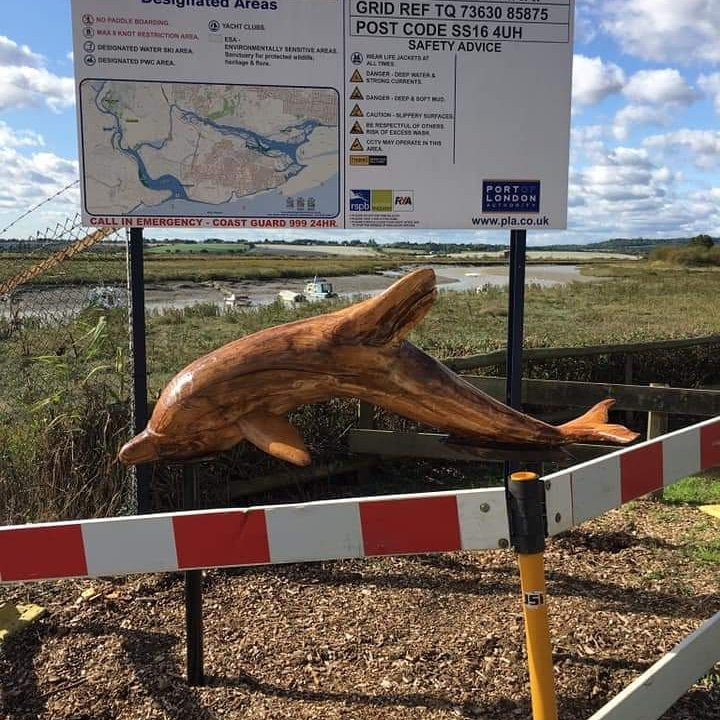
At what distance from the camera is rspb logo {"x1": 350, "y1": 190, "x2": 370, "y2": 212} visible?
409 cm

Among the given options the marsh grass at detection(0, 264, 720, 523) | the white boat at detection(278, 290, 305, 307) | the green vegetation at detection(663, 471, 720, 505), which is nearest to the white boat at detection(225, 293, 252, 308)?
the white boat at detection(278, 290, 305, 307)

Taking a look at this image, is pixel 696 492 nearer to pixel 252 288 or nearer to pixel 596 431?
pixel 596 431

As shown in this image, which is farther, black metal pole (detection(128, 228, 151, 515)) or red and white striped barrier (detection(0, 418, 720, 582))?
black metal pole (detection(128, 228, 151, 515))

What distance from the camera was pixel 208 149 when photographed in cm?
398

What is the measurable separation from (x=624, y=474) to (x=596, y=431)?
1.18 feet

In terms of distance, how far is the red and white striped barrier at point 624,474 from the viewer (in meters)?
2.16

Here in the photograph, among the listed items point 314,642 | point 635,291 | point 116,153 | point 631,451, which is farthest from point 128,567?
point 635,291

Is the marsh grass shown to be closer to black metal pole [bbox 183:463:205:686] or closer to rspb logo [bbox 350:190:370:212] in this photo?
black metal pole [bbox 183:463:205:686]

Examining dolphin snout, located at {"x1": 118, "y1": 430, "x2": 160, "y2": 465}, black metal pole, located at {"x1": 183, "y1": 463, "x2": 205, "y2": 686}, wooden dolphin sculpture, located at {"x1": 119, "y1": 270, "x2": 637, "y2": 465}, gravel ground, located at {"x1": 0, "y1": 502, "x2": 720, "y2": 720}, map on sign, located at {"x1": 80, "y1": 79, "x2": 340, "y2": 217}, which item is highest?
map on sign, located at {"x1": 80, "y1": 79, "x2": 340, "y2": 217}

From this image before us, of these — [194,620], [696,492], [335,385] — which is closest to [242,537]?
[335,385]

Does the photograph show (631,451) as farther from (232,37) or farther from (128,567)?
(232,37)

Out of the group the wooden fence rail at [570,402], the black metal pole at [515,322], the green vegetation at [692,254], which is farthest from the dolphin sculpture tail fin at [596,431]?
the green vegetation at [692,254]

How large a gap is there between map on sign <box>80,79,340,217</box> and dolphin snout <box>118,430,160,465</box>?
159 centimetres

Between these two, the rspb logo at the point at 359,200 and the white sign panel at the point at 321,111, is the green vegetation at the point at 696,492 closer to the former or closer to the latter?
the white sign panel at the point at 321,111
